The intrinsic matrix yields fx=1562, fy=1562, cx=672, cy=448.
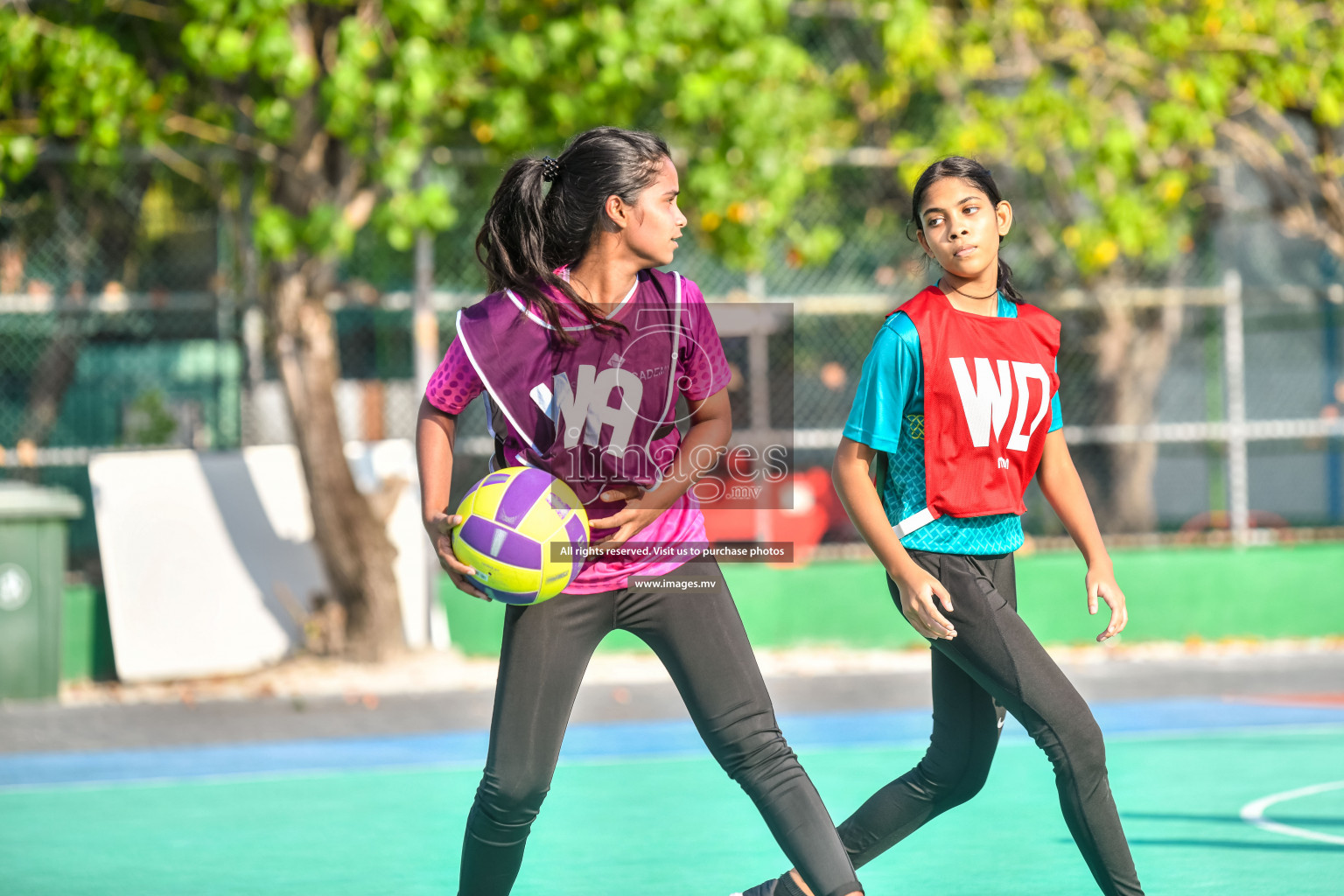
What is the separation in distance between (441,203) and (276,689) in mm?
3372

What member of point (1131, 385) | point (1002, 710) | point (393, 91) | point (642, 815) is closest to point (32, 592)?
point (393, 91)

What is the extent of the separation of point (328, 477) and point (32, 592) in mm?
2000

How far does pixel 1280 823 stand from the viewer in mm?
5855

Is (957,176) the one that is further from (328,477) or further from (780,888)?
(328,477)

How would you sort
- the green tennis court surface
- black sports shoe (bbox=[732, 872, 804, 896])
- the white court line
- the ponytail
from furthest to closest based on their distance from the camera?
the white court line → the green tennis court surface → the ponytail → black sports shoe (bbox=[732, 872, 804, 896])

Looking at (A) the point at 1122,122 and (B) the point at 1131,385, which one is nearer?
(A) the point at 1122,122

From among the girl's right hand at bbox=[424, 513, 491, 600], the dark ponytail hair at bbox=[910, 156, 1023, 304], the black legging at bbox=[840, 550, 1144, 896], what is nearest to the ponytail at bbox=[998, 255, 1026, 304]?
the dark ponytail hair at bbox=[910, 156, 1023, 304]

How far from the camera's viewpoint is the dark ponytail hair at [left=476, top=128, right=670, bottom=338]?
377 cm

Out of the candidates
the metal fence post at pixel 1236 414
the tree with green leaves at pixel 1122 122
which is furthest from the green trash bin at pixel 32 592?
the metal fence post at pixel 1236 414

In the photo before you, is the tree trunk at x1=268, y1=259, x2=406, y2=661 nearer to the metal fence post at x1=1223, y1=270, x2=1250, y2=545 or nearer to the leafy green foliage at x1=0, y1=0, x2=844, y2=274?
the leafy green foliage at x1=0, y1=0, x2=844, y2=274

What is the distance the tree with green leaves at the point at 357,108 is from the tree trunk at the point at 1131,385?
10.2 feet

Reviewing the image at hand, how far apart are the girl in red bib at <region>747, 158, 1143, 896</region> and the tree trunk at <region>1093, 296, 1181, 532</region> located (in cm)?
855

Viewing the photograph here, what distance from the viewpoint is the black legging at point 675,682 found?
364 centimetres

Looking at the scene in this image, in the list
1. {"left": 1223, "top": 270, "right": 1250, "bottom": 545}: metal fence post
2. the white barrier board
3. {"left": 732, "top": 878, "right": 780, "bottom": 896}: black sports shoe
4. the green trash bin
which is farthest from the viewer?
{"left": 1223, "top": 270, "right": 1250, "bottom": 545}: metal fence post
